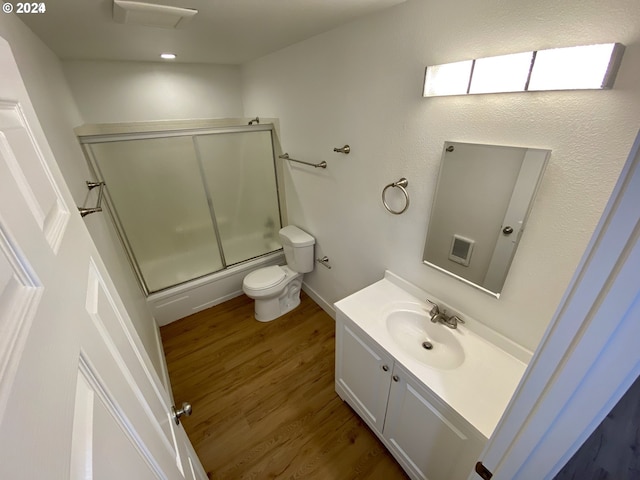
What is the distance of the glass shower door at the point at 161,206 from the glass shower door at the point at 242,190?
11cm

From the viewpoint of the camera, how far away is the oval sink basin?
1.33 meters

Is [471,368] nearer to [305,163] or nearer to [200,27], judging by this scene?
[305,163]

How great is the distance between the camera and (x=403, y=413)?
1325mm

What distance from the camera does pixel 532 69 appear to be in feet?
2.95

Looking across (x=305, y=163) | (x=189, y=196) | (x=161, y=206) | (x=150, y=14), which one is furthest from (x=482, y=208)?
(x=161, y=206)

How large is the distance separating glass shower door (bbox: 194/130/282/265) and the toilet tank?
20.2 inches

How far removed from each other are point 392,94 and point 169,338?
2515mm

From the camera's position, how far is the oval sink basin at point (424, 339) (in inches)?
52.3

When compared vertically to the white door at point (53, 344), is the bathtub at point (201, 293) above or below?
below

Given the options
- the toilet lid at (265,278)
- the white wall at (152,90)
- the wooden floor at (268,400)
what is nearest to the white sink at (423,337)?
the wooden floor at (268,400)

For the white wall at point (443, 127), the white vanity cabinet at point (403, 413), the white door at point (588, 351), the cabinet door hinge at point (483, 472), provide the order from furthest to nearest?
1. the white vanity cabinet at point (403, 413)
2. the white wall at point (443, 127)
3. the cabinet door hinge at point (483, 472)
4. the white door at point (588, 351)

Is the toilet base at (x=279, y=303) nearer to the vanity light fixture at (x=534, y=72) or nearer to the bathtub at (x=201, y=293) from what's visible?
the bathtub at (x=201, y=293)

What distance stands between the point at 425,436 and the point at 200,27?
2.34m

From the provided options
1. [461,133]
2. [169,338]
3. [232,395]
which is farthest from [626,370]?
[169,338]
